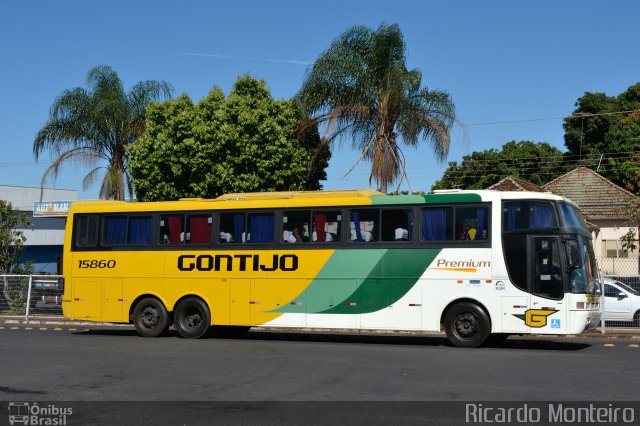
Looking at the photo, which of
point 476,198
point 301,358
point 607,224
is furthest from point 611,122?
point 301,358

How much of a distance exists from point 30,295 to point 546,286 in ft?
57.6

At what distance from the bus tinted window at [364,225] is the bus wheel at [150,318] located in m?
5.25

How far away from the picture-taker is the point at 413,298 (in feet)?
59.7

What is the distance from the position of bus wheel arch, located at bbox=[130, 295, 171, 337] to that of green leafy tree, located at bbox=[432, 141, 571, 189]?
138 ft

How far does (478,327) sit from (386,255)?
250 cm

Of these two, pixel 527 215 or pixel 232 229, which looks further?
pixel 232 229

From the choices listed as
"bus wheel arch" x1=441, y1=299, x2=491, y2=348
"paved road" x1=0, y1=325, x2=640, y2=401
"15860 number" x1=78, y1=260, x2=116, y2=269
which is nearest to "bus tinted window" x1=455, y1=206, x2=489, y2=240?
"bus wheel arch" x1=441, y1=299, x2=491, y2=348

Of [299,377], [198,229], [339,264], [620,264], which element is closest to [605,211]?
[620,264]

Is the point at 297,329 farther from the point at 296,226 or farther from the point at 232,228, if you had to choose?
the point at 296,226

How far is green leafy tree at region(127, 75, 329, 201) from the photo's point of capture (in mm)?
30844

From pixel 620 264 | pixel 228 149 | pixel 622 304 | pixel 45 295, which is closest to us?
pixel 622 304

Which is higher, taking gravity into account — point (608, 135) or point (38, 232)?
point (608, 135)

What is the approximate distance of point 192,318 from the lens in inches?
802

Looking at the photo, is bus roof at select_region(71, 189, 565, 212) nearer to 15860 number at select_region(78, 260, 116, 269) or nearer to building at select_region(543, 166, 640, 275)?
15860 number at select_region(78, 260, 116, 269)
